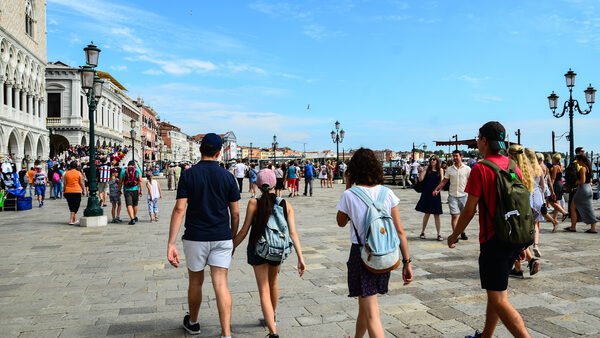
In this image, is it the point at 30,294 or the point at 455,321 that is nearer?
the point at 455,321

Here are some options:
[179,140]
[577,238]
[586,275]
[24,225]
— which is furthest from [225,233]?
[179,140]

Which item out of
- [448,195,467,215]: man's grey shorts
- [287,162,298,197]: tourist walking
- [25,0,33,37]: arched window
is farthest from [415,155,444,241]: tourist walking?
[25,0,33,37]: arched window

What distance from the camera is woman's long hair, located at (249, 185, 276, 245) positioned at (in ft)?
12.2

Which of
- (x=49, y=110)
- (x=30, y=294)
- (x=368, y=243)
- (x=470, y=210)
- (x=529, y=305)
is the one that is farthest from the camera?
(x=49, y=110)

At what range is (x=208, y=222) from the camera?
365 centimetres

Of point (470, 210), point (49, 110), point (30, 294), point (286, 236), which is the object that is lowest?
point (30, 294)

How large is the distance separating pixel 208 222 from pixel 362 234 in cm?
125

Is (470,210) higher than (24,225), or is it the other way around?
(470,210)

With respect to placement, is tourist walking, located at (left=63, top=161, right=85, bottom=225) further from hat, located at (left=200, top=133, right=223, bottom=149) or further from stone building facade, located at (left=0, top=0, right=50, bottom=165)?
stone building facade, located at (left=0, top=0, right=50, bottom=165)

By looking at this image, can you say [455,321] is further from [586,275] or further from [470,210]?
[586,275]

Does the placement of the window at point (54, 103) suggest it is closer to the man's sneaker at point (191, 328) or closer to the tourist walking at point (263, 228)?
the man's sneaker at point (191, 328)

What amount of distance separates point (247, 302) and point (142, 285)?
5.14 ft

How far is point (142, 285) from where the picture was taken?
5.73 meters

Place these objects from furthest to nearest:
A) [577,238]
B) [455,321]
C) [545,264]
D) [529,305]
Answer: [577,238] < [545,264] < [529,305] < [455,321]
